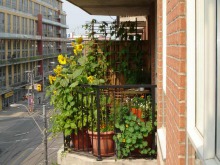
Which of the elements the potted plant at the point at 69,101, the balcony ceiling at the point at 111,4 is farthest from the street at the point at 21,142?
the potted plant at the point at 69,101

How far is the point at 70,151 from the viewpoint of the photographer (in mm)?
6855

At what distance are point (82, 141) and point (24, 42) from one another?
5048 cm

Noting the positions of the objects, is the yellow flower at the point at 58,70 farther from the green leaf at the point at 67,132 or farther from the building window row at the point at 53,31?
the building window row at the point at 53,31

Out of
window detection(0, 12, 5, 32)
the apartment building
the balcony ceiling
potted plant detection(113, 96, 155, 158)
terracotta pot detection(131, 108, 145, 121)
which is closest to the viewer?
potted plant detection(113, 96, 155, 158)

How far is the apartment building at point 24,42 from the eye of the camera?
47.2 meters

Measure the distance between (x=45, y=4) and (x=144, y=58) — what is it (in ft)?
198

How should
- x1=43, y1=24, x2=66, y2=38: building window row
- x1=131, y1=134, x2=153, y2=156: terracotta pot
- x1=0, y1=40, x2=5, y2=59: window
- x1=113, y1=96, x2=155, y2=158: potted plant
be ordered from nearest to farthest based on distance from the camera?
x1=113, y1=96, x2=155, y2=158: potted plant
x1=131, y1=134, x2=153, y2=156: terracotta pot
x1=0, y1=40, x2=5, y2=59: window
x1=43, y1=24, x2=66, y2=38: building window row

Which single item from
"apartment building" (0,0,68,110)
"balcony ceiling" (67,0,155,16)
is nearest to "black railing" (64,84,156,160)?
"balcony ceiling" (67,0,155,16)

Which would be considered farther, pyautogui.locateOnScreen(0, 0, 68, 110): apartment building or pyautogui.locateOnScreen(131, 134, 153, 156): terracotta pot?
pyautogui.locateOnScreen(0, 0, 68, 110): apartment building

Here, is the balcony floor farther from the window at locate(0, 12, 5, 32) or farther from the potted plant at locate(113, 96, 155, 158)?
the window at locate(0, 12, 5, 32)

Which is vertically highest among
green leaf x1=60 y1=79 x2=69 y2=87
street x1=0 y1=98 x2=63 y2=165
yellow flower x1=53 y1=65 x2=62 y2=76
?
yellow flower x1=53 y1=65 x2=62 y2=76

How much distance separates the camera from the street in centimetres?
2623

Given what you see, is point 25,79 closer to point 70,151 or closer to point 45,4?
point 45,4

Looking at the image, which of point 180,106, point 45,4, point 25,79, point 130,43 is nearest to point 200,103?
point 180,106
